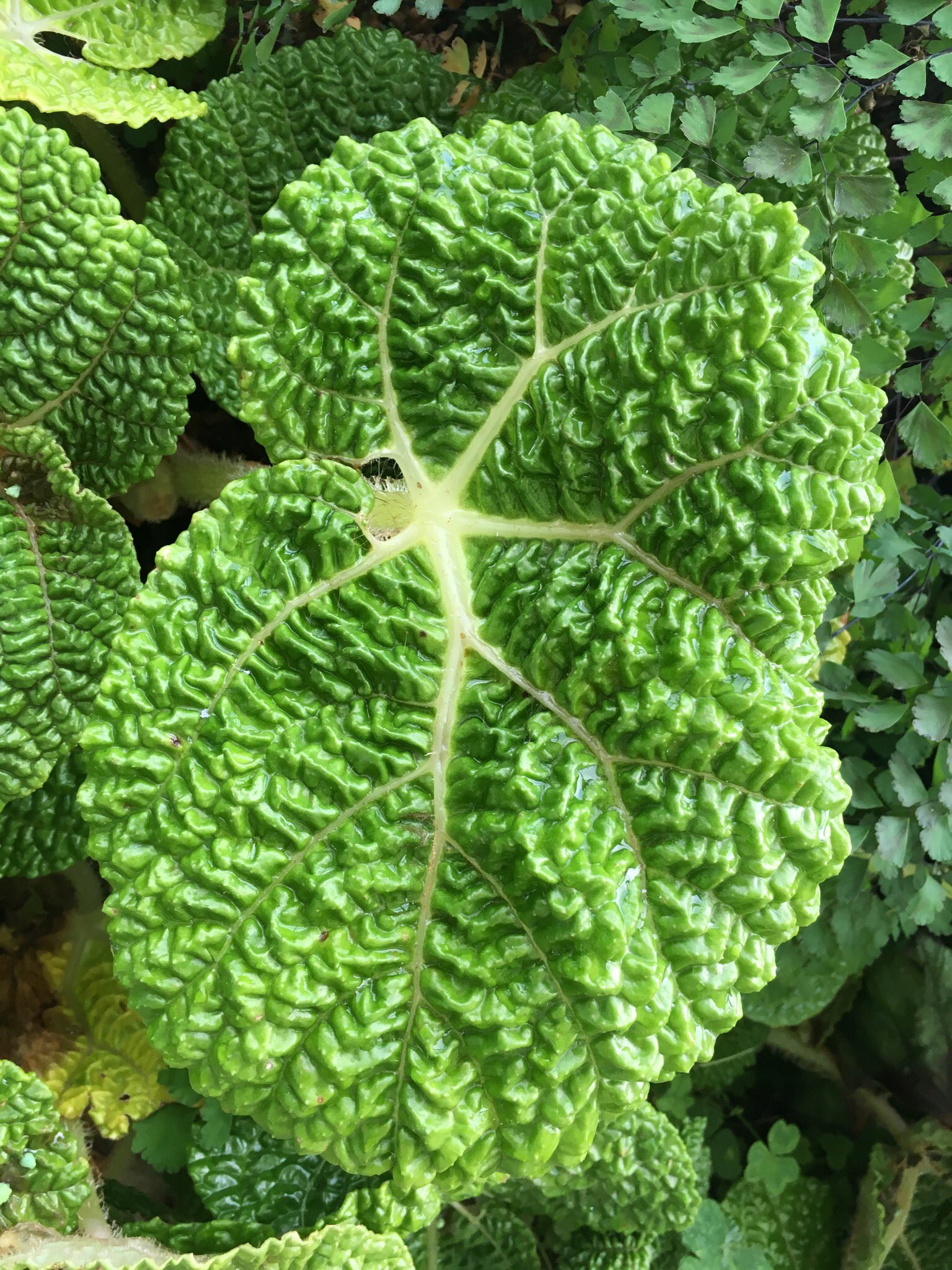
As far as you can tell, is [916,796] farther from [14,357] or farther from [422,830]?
[14,357]

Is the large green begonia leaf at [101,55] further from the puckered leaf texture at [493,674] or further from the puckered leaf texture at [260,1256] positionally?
the puckered leaf texture at [260,1256]

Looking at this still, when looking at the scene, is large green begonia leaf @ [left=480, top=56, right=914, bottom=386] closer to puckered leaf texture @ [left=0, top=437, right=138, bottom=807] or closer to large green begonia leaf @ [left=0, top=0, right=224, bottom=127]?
large green begonia leaf @ [left=0, top=0, right=224, bottom=127]

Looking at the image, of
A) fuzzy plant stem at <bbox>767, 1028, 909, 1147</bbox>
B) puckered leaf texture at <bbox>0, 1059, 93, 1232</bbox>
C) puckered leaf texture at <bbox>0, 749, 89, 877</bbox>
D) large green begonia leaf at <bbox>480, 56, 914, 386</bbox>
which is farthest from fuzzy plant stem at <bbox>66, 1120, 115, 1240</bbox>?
large green begonia leaf at <bbox>480, 56, 914, 386</bbox>

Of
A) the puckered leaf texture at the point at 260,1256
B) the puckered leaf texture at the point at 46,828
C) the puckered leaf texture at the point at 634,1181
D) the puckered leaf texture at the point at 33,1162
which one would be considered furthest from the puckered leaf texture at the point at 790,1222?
the puckered leaf texture at the point at 46,828

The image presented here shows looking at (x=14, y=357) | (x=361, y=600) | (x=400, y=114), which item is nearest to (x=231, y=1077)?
(x=361, y=600)

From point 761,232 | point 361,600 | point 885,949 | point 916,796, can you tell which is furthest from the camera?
point 885,949

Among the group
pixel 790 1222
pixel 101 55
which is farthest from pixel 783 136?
pixel 790 1222
